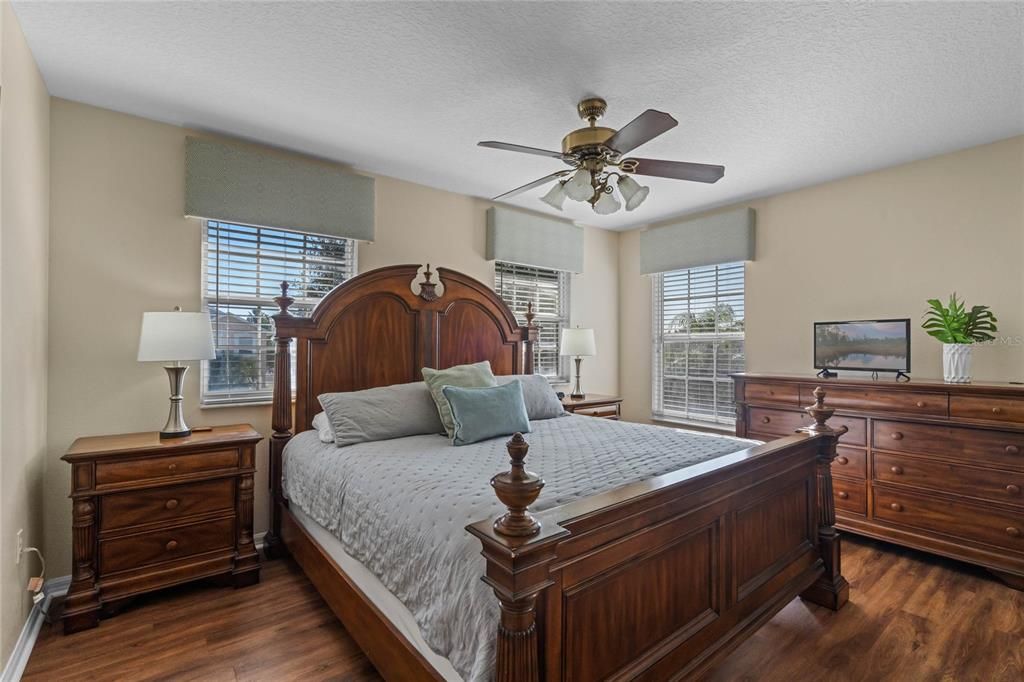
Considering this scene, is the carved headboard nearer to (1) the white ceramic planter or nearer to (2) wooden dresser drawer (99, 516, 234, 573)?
Answer: (2) wooden dresser drawer (99, 516, 234, 573)

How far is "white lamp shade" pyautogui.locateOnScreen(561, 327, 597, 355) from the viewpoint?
14.0ft

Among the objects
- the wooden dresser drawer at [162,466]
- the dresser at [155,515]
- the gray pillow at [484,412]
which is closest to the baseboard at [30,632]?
the dresser at [155,515]

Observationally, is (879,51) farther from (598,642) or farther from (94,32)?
(94,32)

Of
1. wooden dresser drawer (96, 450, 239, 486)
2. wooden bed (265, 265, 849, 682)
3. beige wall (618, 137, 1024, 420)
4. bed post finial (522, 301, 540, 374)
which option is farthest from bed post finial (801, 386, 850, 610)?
wooden dresser drawer (96, 450, 239, 486)

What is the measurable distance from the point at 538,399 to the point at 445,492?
1714 millimetres

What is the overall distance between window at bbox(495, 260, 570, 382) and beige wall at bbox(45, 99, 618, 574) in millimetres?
2265

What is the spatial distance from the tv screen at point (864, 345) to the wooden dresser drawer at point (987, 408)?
0.45 m

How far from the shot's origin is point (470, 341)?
3783 millimetres

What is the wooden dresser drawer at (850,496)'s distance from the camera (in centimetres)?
317

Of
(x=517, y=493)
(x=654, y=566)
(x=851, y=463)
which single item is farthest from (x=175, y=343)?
(x=851, y=463)

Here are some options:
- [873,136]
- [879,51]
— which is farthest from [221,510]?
[873,136]

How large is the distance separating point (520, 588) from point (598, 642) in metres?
0.44

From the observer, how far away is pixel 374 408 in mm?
2746

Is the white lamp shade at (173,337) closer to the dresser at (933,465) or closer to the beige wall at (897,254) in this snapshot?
the dresser at (933,465)
